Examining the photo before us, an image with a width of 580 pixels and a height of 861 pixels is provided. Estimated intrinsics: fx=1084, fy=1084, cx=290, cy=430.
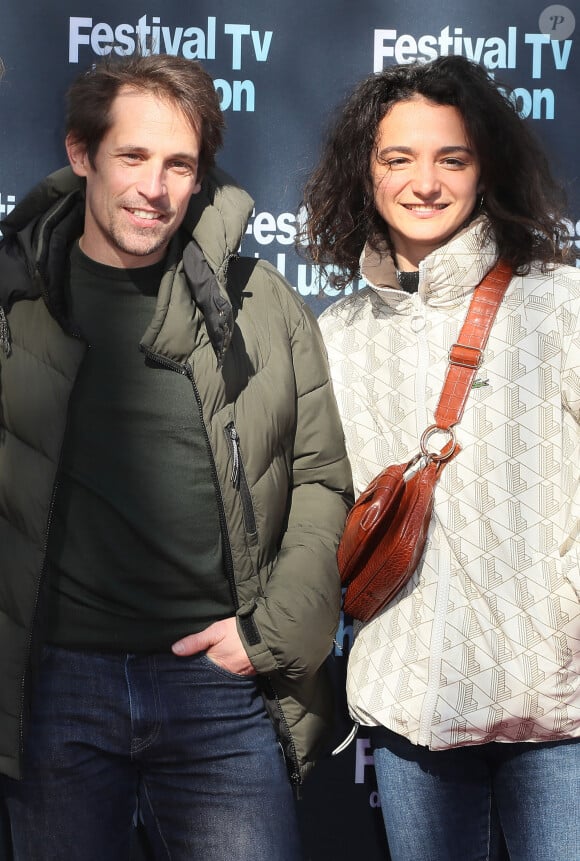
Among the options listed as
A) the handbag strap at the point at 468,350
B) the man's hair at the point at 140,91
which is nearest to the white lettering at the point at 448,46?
the man's hair at the point at 140,91

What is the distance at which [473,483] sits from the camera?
2309 mm

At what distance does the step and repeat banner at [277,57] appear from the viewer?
3.19m

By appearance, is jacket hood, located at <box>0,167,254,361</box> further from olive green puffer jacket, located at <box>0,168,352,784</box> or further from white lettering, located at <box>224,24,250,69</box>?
white lettering, located at <box>224,24,250,69</box>

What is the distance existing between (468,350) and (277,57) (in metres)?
1.36

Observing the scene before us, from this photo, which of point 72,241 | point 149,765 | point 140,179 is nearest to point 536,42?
point 140,179

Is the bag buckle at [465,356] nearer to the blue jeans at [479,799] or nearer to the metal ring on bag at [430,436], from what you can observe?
the metal ring on bag at [430,436]

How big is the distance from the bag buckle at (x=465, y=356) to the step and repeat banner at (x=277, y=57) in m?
0.89

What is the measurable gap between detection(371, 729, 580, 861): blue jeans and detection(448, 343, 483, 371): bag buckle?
810mm

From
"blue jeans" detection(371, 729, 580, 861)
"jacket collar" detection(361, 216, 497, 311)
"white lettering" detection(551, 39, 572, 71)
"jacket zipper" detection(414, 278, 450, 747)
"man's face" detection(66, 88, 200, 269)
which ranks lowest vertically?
"blue jeans" detection(371, 729, 580, 861)

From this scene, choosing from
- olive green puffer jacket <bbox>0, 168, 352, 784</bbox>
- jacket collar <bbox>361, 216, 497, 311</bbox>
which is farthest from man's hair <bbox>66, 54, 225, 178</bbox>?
jacket collar <bbox>361, 216, 497, 311</bbox>

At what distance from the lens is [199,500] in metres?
2.38

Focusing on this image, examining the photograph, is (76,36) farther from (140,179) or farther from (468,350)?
(468,350)

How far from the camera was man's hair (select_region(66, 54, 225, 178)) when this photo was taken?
8.10 feet

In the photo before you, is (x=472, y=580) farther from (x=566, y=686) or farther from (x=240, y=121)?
(x=240, y=121)
